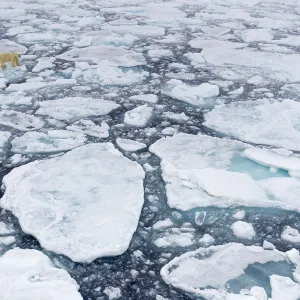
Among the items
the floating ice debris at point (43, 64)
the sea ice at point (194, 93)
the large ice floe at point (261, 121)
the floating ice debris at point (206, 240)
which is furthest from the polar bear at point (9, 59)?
the floating ice debris at point (206, 240)

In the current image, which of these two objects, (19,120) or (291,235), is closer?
(291,235)

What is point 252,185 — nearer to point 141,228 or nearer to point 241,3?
point 141,228

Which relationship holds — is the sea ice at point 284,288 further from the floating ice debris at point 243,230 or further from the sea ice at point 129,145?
the sea ice at point 129,145

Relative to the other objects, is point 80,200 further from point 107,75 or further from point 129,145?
point 107,75

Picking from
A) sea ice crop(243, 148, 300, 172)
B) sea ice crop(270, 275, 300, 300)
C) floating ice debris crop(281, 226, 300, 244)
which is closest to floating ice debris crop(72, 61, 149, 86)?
sea ice crop(243, 148, 300, 172)

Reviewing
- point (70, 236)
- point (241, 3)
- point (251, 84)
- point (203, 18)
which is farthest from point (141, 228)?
point (241, 3)

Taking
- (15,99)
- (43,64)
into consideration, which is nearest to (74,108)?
(15,99)

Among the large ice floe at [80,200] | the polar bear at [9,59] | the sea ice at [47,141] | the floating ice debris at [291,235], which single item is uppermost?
the polar bear at [9,59]
